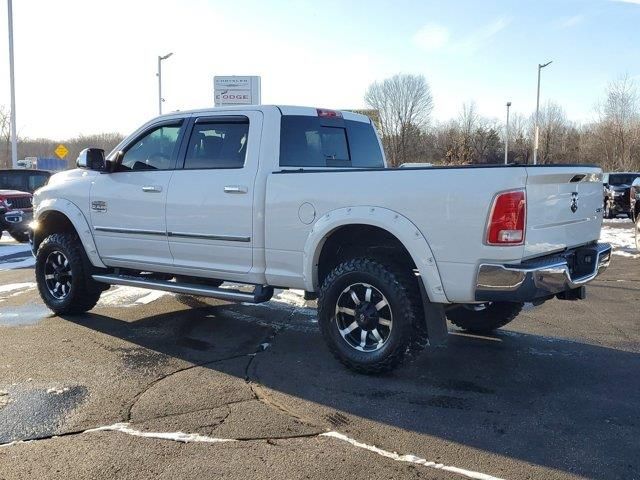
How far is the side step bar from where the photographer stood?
5.17 m

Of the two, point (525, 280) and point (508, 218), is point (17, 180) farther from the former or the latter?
point (525, 280)

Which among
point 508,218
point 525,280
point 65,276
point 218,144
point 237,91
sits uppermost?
point 237,91

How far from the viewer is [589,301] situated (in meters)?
7.37

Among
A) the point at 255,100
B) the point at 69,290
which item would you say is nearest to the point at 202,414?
the point at 69,290

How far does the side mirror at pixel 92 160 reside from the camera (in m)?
6.00

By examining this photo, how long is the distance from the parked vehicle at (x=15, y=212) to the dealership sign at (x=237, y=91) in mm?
15145

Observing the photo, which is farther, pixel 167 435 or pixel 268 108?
pixel 268 108

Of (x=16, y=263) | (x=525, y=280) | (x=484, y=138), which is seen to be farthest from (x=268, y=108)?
(x=484, y=138)

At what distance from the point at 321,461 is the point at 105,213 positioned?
13.1 feet

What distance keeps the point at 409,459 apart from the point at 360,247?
2034mm

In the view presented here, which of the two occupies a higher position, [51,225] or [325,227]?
[325,227]

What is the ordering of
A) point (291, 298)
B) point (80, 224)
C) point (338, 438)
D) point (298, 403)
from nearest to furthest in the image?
point (338, 438) < point (298, 403) < point (80, 224) < point (291, 298)

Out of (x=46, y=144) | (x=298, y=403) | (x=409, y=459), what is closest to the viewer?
(x=409, y=459)

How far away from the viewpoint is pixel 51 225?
686cm
